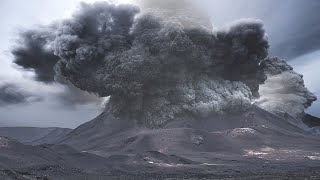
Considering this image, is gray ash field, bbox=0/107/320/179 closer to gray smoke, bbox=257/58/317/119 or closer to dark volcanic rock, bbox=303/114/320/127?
gray smoke, bbox=257/58/317/119

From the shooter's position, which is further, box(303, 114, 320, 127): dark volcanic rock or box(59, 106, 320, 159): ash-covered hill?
box(303, 114, 320, 127): dark volcanic rock

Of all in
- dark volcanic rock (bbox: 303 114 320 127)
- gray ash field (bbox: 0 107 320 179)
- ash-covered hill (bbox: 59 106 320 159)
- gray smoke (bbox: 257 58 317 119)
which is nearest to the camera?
gray ash field (bbox: 0 107 320 179)

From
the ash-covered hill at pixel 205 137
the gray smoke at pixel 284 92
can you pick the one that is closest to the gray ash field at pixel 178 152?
the ash-covered hill at pixel 205 137

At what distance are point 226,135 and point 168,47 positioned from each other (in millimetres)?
23554

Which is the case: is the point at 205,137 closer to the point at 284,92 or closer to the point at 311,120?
the point at 284,92

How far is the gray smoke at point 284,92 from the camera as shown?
5399 inches

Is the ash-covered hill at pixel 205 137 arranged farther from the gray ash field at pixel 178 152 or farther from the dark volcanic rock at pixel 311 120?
the dark volcanic rock at pixel 311 120

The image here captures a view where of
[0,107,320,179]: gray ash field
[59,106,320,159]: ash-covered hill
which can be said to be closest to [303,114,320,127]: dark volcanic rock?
[0,107,320,179]: gray ash field

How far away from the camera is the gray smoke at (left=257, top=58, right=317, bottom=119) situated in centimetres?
13712

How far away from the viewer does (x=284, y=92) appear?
139000 mm

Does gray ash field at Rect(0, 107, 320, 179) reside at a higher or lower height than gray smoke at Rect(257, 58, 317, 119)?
lower

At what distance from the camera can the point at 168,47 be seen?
97.4 m

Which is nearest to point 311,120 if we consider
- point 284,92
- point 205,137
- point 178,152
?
point 284,92

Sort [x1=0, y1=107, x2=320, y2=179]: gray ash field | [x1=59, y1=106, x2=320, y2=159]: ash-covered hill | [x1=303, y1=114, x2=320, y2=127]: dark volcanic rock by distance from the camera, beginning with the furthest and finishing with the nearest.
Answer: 1. [x1=303, y1=114, x2=320, y2=127]: dark volcanic rock
2. [x1=59, y1=106, x2=320, y2=159]: ash-covered hill
3. [x1=0, y1=107, x2=320, y2=179]: gray ash field
